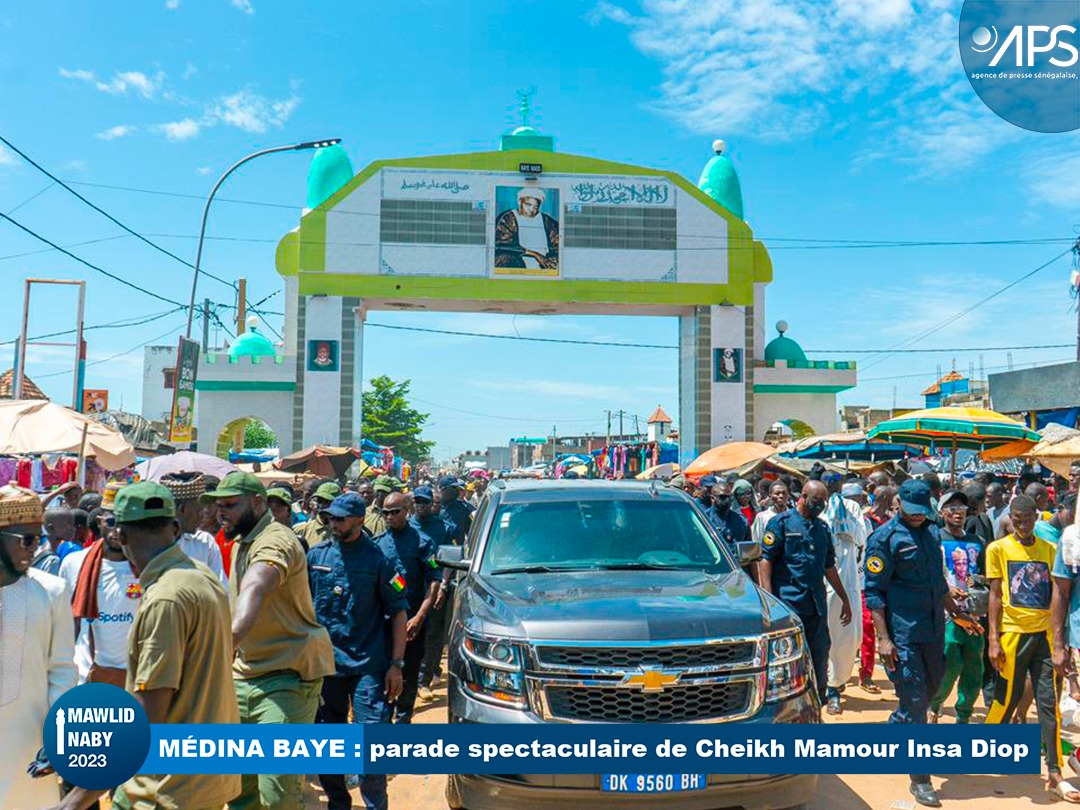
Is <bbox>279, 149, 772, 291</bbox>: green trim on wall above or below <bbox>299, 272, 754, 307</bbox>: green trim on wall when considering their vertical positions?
above

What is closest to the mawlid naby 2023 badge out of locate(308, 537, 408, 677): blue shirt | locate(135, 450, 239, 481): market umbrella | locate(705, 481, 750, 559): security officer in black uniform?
locate(308, 537, 408, 677): blue shirt

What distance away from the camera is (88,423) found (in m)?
11.0

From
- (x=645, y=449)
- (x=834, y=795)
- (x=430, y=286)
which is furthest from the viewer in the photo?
(x=645, y=449)

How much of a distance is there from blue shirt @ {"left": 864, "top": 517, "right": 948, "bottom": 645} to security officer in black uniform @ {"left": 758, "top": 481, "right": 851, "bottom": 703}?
104 centimetres

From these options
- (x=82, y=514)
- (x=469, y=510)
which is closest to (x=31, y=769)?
(x=82, y=514)

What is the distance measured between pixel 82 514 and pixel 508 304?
26407 millimetres

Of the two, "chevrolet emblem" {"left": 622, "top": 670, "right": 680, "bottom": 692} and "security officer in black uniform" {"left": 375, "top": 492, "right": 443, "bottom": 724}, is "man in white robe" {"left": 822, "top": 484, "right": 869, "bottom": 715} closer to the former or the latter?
"security officer in black uniform" {"left": 375, "top": 492, "right": 443, "bottom": 724}

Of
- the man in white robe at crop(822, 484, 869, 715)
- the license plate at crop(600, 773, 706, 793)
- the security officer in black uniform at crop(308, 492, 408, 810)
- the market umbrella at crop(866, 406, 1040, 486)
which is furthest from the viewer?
the market umbrella at crop(866, 406, 1040, 486)

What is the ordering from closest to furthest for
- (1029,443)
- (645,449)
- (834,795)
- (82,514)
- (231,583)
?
(231,583) < (834,795) < (82,514) < (1029,443) < (645,449)

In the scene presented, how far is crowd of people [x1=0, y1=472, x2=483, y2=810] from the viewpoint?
3.00 m

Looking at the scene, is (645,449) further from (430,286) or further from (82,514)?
(82,514)

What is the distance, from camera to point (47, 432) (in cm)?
1054

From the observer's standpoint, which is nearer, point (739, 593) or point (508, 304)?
point (739, 593)
